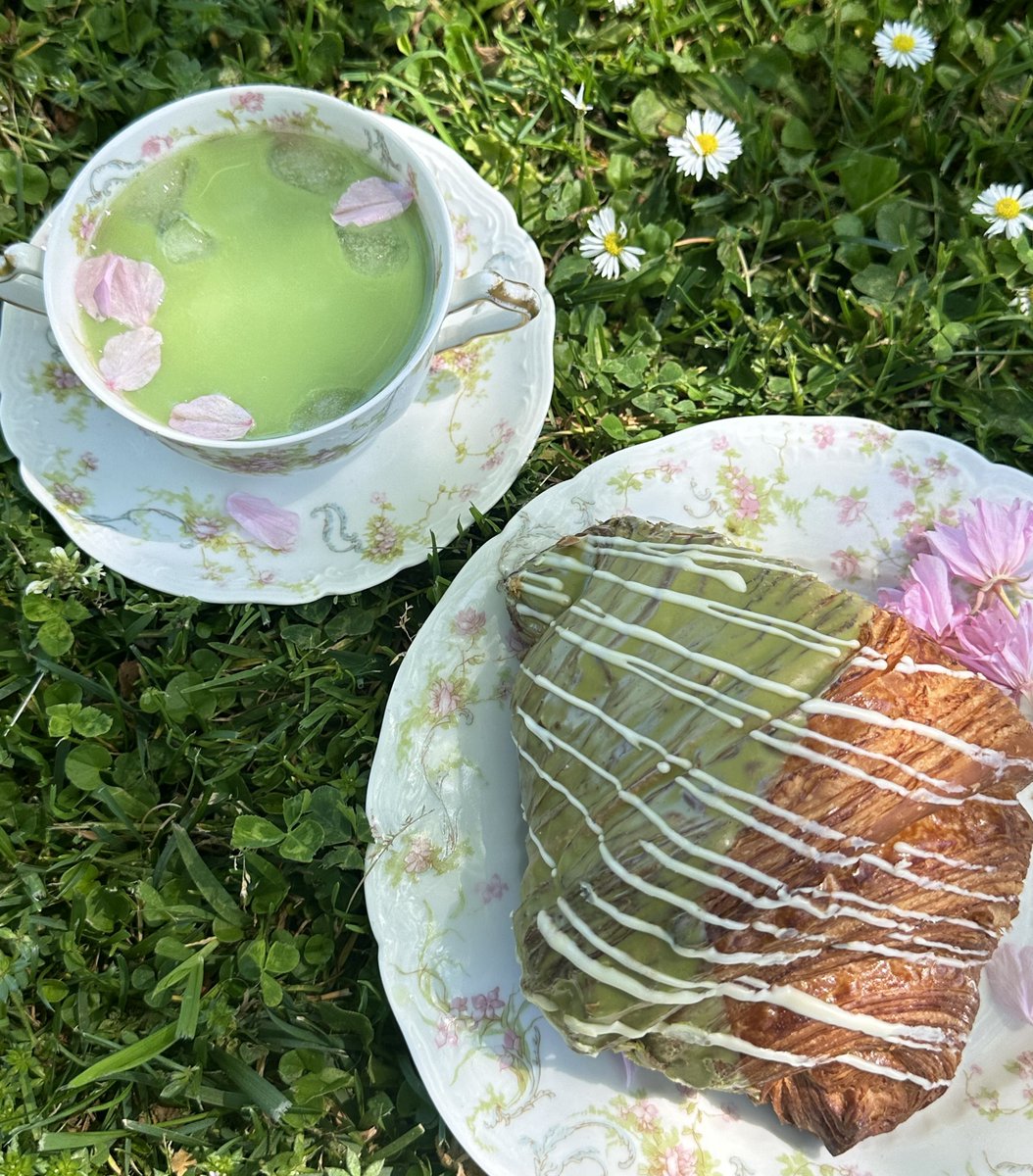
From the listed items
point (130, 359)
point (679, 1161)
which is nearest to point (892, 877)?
point (679, 1161)

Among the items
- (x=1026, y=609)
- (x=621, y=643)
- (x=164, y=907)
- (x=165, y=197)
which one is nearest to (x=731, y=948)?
(x=621, y=643)

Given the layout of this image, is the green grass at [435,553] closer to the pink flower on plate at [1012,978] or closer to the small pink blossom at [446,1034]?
the small pink blossom at [446,1034]

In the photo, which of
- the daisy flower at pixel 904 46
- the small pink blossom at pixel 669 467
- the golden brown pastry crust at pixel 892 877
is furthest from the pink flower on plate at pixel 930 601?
the daisy flower at pixel 904 46

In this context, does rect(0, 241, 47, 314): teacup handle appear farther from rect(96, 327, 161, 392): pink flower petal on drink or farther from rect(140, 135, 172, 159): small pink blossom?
rect(140, 135, 172, 159): small pink blossom

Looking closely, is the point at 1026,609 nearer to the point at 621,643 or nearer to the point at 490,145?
the point at 621,643

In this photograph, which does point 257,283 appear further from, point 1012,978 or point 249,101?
point 1012,978

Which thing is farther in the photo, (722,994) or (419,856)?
(419,856)
